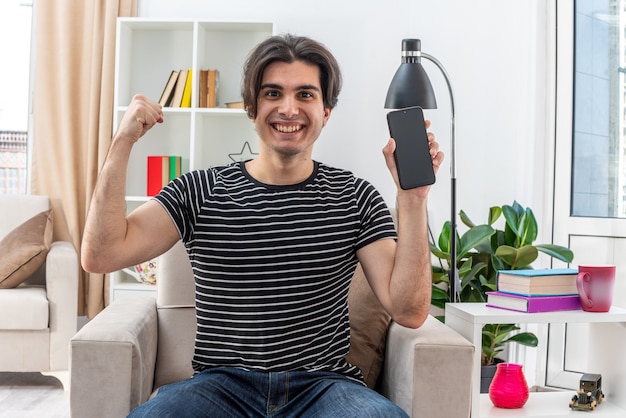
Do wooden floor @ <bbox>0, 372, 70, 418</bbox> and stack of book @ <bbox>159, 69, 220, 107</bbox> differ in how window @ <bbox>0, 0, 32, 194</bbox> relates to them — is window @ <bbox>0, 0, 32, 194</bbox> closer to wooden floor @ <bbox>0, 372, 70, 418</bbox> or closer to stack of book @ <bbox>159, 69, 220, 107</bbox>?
stack of book @ <bbox>159, 69, 220, 107</bbox>

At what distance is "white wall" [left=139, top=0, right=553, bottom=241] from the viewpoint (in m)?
3.53

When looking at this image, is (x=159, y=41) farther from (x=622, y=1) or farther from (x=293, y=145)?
(x=293, y=145)

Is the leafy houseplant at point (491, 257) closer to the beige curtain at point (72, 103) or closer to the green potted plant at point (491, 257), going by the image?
the green potted plant at point (491, 257)

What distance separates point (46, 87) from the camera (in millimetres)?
4289

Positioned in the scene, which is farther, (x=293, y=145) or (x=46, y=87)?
(x=46, y=87)

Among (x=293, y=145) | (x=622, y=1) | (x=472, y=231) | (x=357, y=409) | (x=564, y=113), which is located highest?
(x=622, y=1)

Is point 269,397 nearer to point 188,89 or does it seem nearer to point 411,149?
point 411,149

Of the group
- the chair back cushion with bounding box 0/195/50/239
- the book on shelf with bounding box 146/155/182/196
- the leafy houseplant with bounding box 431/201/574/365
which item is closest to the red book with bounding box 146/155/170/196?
the book on shelf with bounding box 146/155/182/196

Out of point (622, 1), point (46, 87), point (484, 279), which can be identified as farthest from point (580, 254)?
point (46, 87)

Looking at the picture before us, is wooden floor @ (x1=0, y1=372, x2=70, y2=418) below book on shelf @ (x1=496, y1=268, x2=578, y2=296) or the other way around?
below

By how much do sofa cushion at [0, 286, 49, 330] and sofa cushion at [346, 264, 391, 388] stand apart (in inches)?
69.9

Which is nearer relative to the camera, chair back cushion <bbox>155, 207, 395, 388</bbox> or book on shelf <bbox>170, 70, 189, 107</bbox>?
chair back cushion <bbox>155, 207, 395, 388</bbox>

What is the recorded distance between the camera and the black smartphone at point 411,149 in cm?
163

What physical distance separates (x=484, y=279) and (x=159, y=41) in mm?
2288
